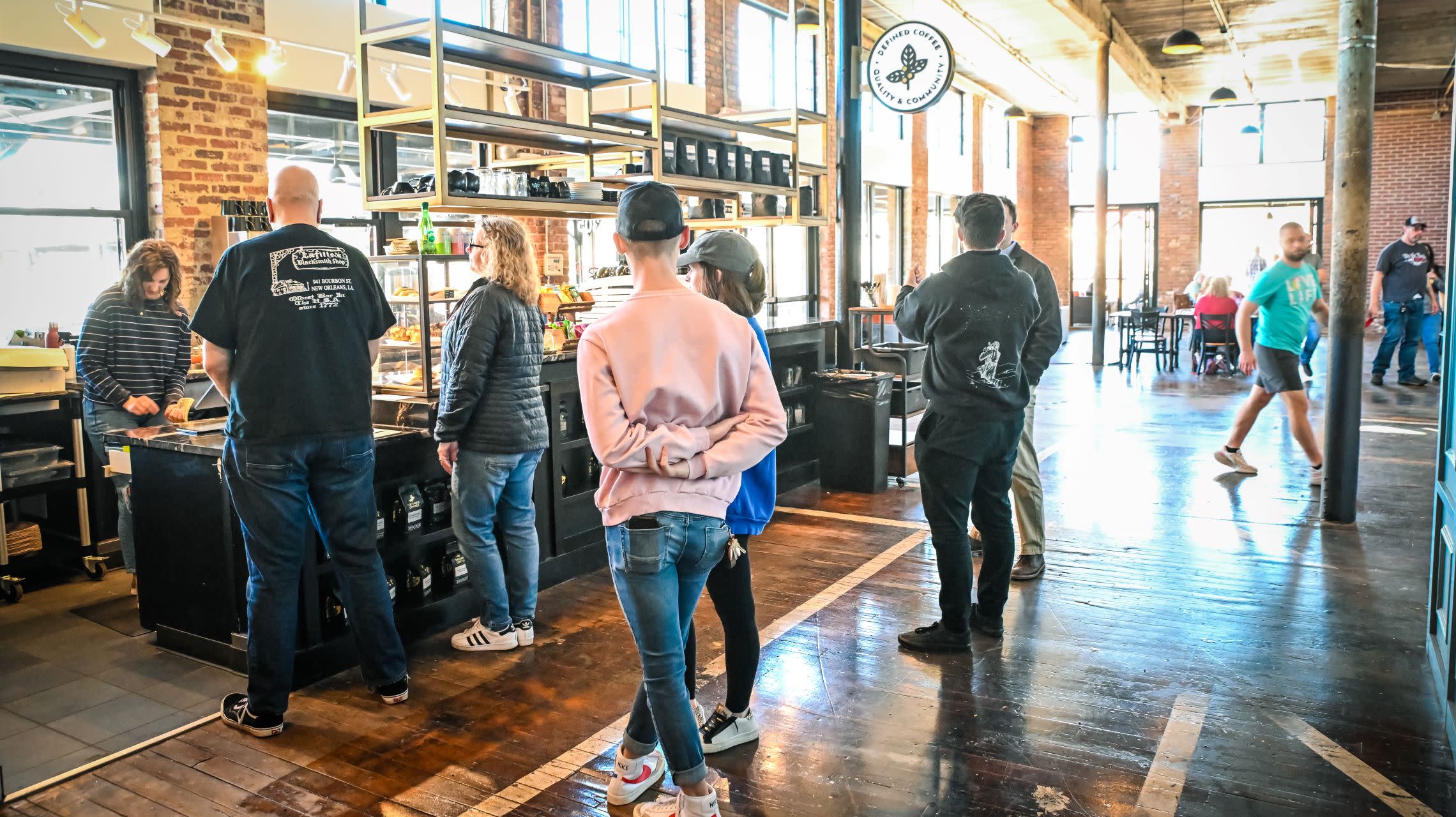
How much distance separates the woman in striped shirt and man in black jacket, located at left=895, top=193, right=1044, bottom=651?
133 inches

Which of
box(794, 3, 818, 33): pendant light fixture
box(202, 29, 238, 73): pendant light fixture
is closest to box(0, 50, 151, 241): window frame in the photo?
box(202, 29, 238, 73): pendant light fixture

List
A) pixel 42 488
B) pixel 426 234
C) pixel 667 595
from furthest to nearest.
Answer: pixel 42 488 < pixel 426 234 < pixel 667 595

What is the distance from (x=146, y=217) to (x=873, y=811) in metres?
5.85

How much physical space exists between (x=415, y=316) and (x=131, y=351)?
1442mm

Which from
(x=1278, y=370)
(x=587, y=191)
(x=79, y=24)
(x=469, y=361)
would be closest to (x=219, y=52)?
(x=79, y=24)

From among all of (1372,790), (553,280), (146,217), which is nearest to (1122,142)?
(553,280)

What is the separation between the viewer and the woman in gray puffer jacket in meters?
3.92

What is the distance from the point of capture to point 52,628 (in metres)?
4.57

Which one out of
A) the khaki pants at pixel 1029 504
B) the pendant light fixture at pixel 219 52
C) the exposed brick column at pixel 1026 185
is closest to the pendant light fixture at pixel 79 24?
the pendant light fixture at pixel 219 52

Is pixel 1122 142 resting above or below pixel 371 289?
above

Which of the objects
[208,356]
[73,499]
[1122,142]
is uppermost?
[1122,142]

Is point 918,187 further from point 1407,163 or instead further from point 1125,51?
point 1407,163

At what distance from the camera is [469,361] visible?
12.8ft

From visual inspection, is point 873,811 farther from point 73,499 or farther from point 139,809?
point 73,499
